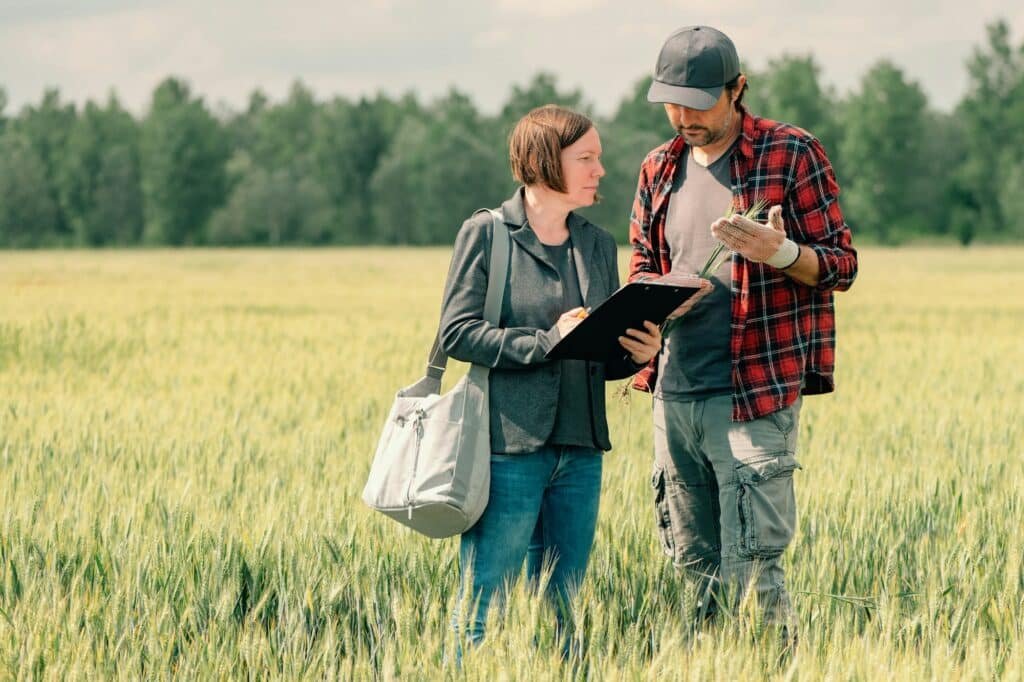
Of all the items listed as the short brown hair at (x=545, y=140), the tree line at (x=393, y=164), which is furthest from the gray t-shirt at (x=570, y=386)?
the tree line at (x=393, y=164)

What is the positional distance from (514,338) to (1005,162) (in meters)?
81.4

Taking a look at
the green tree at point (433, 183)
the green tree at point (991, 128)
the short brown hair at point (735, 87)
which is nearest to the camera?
the short brown hair at point (735, 87)

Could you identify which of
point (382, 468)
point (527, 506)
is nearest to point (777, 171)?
point (527, 506)

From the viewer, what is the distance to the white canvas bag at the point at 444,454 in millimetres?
3381

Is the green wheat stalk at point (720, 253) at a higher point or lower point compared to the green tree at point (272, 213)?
lower

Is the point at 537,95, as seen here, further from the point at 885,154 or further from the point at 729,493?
the point at 729,493

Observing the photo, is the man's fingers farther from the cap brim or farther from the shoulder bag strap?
the shoulder bag strap

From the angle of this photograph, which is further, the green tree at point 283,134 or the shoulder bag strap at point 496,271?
the green tree at point 283,134

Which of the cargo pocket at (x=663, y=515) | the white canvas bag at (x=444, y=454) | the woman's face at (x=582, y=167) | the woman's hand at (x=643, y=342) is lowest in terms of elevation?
the cargo pocket at (x=663, y=515)

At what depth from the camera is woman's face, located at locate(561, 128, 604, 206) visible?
3.38 m

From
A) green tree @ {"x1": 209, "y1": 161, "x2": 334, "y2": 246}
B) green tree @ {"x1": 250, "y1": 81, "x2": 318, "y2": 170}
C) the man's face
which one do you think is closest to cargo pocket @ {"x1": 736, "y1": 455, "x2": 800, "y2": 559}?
the man's face

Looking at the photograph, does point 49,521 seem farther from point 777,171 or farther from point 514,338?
point 777,171

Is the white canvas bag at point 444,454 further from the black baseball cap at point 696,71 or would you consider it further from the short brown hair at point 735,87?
the short brown hair at point 735,87

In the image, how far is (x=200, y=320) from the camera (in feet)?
55.7
